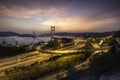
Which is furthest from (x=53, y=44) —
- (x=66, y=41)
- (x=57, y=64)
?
(x=57, y=64)

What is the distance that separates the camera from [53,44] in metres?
77.9

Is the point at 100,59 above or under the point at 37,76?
above

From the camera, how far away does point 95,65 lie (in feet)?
75.7

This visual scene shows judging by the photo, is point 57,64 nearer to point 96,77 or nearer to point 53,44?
point 96,77

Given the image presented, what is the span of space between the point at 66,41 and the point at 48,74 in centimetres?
6466

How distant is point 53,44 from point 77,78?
185 feet

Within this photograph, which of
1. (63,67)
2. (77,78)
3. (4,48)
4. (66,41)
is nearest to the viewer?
(77,78)

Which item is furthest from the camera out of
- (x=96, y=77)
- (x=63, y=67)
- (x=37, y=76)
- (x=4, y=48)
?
(x=4, y=48)

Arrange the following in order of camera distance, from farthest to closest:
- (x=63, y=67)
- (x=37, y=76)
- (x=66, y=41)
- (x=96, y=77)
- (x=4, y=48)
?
(x=66, y=41) < (x=4, y=48) < (x=63, y=67) < (x=37, y=76) < (x=96, y=77)

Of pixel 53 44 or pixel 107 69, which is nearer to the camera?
pixel 107 69

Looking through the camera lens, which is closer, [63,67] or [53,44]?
[63,67]

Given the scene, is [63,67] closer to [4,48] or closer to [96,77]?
[96,77]

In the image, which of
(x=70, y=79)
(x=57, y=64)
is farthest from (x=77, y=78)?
(x=57, y=64)

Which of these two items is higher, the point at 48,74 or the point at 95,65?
the point at 95,65
